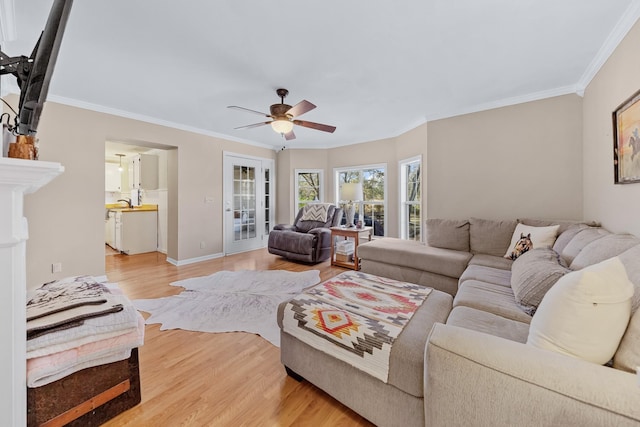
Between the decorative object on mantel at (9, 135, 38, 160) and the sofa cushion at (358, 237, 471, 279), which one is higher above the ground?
the decorative object on mantel at (9, 135, 38, 160)

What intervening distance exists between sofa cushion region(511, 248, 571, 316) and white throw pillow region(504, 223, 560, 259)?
0.82 meters

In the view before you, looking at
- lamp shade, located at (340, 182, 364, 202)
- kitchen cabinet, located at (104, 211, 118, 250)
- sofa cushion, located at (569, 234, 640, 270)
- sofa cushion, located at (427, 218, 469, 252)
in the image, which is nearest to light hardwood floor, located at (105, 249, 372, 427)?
sofa cushion, located at (569, 234, 640, 270)

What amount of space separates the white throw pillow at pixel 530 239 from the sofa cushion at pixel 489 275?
33 centimetres

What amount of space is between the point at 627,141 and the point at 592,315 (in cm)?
209

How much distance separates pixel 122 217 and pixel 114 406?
489 centimetres

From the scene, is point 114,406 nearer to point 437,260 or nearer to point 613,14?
point 437,260

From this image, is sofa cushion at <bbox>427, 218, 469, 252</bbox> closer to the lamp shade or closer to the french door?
the lamp shade

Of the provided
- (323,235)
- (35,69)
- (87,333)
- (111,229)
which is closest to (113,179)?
(111,229)

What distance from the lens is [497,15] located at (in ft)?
5.88

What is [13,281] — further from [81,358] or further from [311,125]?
[311,125]

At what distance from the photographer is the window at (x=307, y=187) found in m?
6.03

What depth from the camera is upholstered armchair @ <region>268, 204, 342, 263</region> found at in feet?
14.7

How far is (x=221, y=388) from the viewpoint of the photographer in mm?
1585

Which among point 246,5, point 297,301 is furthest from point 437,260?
point 246,5
